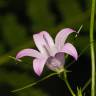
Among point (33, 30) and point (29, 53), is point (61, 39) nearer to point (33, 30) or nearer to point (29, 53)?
point (29, 53)

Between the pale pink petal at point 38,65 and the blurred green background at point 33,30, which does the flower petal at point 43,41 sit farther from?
the blurred green background at point 33,30

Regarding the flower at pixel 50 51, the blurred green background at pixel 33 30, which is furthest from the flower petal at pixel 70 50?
the blurred green background at pixel 33 30

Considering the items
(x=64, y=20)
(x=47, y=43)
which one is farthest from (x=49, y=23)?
(x=47, y=43)

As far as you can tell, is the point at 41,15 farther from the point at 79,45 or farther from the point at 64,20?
the point at 79,45

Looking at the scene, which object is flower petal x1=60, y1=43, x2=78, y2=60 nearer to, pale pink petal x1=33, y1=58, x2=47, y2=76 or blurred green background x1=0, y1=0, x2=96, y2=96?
pale pink petal x1=33, y1=58, x2=47, y2=76

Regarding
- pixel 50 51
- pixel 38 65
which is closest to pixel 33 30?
pixel 50 51
